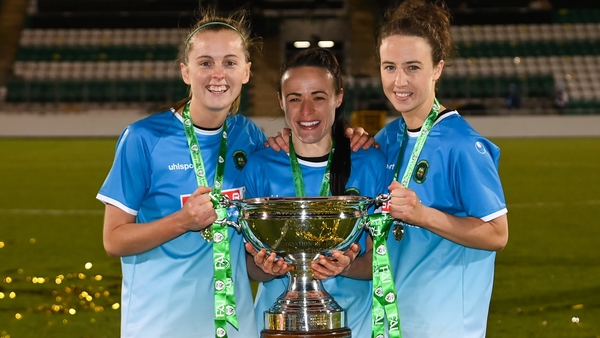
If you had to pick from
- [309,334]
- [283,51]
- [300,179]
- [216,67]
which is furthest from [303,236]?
[283,51]

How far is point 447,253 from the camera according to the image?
8.98ft

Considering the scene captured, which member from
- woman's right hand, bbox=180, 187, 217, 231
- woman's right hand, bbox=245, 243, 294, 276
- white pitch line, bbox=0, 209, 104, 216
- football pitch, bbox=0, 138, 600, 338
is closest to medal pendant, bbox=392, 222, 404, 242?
woman's right hand, bbox=245, 243, 294, 276

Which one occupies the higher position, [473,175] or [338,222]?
[473,175]

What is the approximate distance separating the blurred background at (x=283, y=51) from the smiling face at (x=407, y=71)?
18.5 meters

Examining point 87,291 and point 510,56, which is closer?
point 87,291

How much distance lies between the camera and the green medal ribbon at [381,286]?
2443mm

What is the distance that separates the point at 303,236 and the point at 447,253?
61 cm

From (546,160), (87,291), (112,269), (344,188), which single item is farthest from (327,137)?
(546,160)

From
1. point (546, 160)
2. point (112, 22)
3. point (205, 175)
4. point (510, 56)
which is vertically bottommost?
point (205, 175)

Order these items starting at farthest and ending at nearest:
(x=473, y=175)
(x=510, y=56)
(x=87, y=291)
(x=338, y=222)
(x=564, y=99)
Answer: (x=510, y=56)
(x=564, y=99)
(x=87, y=291)
(x=473, y=175)
(x=338, y=222)

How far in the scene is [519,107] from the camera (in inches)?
873

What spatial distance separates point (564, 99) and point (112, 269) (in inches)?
679

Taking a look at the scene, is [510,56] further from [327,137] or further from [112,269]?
[327,137]

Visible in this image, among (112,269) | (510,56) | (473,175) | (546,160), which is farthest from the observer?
(510,56)
